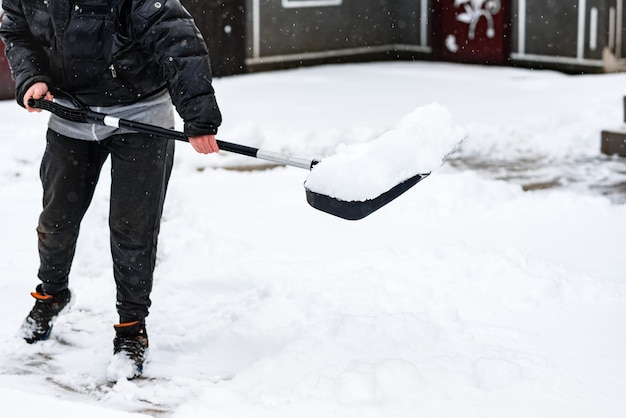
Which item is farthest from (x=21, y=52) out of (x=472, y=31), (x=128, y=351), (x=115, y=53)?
(x=472, y=31)

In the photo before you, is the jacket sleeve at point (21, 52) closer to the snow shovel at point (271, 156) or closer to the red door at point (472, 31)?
the snow shovel at point (271, 156)

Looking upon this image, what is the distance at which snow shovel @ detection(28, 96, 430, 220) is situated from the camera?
3643 mm

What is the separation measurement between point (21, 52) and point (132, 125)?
526mm

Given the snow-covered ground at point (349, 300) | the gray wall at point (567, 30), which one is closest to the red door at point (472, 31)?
the gray wall at point (567, 30)

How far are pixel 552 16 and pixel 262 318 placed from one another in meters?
Result: 9.79

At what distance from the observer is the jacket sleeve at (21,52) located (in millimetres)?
3771

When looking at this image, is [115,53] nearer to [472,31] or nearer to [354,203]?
[354,203]

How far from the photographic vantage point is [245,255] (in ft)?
17.4

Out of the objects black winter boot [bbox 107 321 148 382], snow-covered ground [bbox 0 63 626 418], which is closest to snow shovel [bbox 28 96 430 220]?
snow-covered ground [bbox 0 63 626 418]

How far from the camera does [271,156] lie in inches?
147

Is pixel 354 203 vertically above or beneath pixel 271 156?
beneath

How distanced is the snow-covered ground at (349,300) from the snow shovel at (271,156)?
0.55 m

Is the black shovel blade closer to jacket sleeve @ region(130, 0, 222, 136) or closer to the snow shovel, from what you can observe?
the snow shovel

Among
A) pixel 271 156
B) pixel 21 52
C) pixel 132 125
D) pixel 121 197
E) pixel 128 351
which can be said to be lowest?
pixel 128 351
